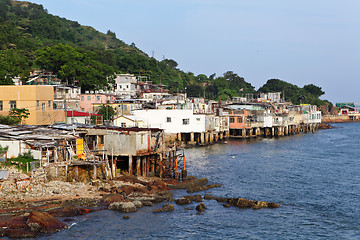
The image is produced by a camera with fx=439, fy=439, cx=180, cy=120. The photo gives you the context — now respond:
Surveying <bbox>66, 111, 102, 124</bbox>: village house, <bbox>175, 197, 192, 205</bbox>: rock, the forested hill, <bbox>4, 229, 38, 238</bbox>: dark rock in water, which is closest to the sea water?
<bbox>175, 197, 192, 205</bbox>: rock

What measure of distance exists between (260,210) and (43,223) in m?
17.2

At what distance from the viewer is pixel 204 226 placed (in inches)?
1257

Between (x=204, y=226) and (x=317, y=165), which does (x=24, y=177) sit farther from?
(x=317, y=165)

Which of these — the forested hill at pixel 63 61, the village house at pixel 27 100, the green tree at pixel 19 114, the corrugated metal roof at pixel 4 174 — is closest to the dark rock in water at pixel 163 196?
the corrugated metal roof at pixel 4 174

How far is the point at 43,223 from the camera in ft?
92.7

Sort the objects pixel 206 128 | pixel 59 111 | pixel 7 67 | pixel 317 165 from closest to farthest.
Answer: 1. pixel 59 111
2. pixel 317 165
3. pixel 7 67
4. pixel 206 128

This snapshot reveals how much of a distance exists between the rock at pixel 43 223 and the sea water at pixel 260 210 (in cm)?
60

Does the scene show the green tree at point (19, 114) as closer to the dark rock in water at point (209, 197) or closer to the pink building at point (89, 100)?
the dark rock in water at point (209, 197)

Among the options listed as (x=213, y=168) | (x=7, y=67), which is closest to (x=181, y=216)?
(x=213, y=168)

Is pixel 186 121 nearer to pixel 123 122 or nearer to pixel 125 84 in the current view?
pixel 123 122

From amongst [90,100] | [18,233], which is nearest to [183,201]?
[18,233]

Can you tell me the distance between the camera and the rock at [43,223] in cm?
2797

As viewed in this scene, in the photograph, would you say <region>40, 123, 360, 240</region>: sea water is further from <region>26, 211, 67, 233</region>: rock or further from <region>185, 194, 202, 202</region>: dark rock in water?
<region>185, 194, 202, 202</region>: dark rock in water

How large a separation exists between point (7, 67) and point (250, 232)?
61.5 m
